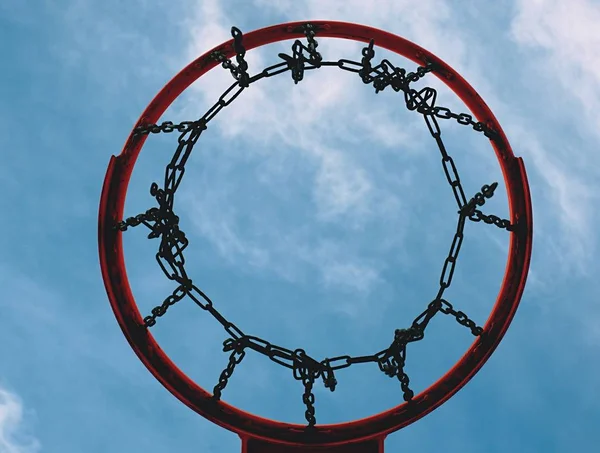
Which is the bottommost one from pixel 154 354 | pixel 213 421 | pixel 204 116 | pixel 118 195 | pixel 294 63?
pixel 213 421

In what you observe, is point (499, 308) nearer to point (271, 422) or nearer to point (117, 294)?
point (271, 422)

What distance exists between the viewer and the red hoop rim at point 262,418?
5.68 metres

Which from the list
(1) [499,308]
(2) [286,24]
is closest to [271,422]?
(1) [499,308]

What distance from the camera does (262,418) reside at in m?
5.74

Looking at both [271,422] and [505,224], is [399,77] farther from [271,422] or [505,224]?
[271,422]

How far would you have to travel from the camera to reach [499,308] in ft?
19.1

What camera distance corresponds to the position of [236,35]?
593 cm

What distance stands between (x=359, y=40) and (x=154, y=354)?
3008 millimetres

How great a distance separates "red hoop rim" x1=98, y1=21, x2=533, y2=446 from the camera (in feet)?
18.6

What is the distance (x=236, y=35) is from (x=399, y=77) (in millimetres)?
1324

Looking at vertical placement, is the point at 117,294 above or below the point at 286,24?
below

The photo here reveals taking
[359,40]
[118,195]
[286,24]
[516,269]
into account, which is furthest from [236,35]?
[516,269]

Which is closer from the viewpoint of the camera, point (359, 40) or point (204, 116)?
point (204, 116)

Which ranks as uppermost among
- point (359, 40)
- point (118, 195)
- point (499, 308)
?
point (359, 40)
